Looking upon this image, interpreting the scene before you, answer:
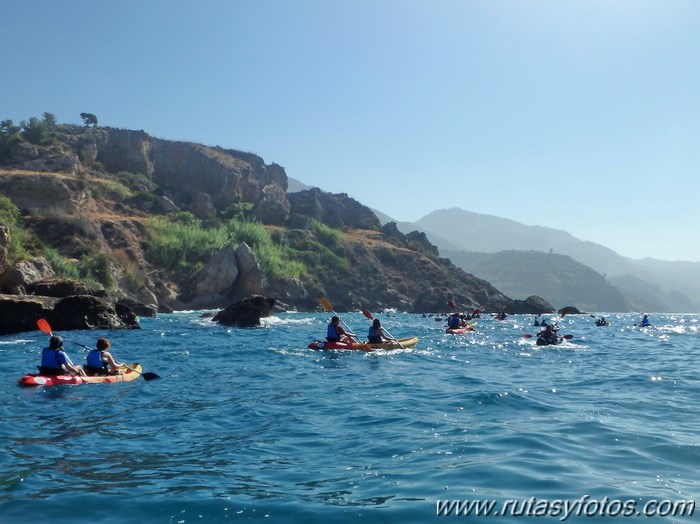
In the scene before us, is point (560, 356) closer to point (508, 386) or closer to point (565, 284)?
point (508, 386)

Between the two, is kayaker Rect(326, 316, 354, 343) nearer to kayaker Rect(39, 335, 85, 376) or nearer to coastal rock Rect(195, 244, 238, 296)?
kayaker Rect(39, 335, 85, 376)

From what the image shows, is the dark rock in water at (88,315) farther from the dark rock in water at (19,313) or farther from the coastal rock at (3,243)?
the coastal rock at (3,243)

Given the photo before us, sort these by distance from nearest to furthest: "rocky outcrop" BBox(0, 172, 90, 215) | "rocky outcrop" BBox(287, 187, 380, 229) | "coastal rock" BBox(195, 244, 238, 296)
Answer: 1. "rocky outcrop" BBox(0, 172, 90, 215)
2. "coastal rock" BBox(195, 244, 238, 296)
3. "rocky outcrop" BBox(287, 187, 380, 229)

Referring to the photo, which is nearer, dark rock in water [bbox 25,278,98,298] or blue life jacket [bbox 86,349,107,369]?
blue life jacket [bbox 86,349,107,369]

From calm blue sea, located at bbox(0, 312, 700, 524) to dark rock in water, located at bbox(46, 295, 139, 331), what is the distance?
9.77 metres

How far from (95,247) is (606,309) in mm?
152821

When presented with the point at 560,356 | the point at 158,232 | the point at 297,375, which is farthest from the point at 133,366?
the point at 158,232

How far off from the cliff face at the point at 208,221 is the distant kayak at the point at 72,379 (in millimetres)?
37935

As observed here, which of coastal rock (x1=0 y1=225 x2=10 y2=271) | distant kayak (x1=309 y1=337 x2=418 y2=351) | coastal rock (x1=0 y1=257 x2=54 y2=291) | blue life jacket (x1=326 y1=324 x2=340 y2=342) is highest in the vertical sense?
coastal rock (x1=0 y1=225 x2=10 y2=271)

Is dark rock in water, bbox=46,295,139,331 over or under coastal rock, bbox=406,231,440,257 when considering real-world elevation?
under

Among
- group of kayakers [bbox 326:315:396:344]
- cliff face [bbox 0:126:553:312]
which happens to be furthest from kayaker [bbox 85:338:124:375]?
cliff face [bbox 0:126:553:312]

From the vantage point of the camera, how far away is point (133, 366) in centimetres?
1461

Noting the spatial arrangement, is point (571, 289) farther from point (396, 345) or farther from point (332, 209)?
point (396, 345)

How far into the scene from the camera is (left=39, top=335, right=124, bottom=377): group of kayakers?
505 inches
